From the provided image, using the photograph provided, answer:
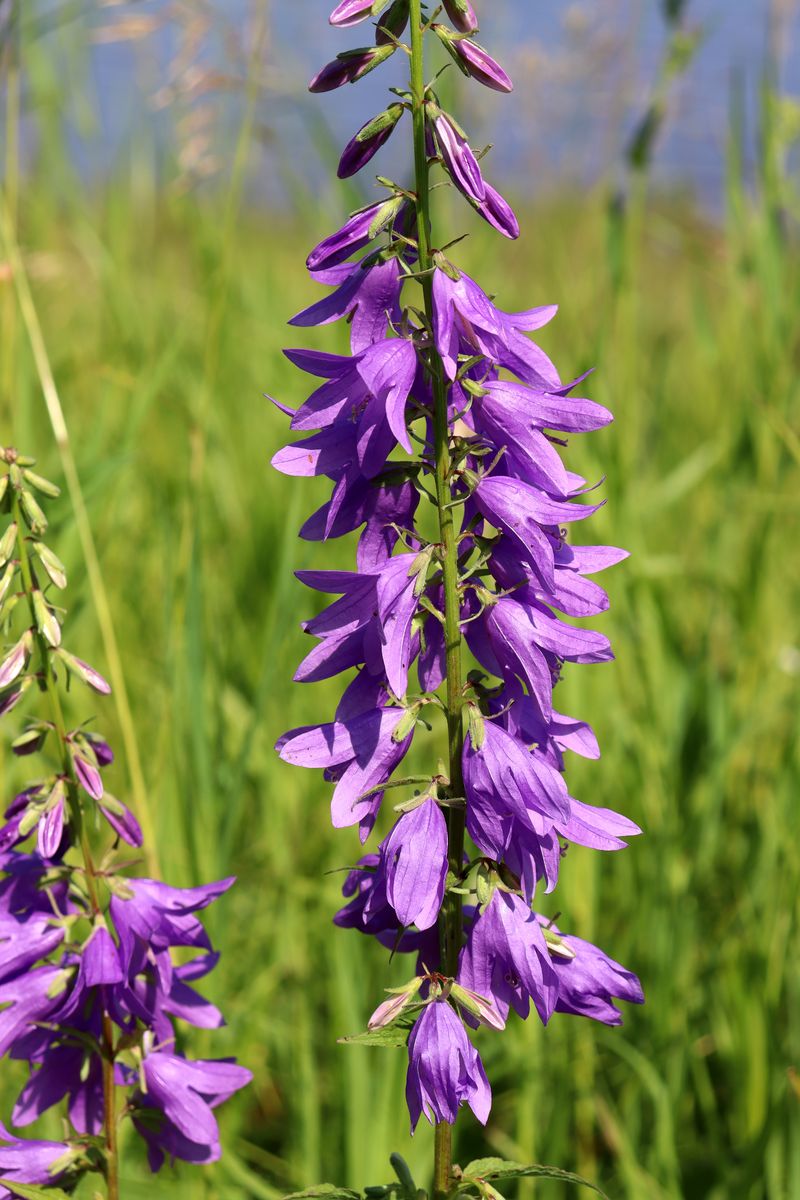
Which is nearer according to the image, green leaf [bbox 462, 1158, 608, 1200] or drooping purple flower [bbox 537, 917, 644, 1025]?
green leaf [bbox 462, 1158, 608, 1200]

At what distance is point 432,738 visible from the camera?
308cm

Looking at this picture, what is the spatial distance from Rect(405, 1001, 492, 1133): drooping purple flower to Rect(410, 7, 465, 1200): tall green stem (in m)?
0.04

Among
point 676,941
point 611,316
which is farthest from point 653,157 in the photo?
point 676,941

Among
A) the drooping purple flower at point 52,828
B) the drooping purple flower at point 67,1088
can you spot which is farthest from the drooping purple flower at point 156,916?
the drooping purple flower at point 67,1088

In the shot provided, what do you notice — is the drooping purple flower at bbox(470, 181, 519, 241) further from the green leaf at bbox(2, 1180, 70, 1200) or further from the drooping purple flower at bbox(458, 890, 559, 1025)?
the green leaf at bbox(2, 1180, 70, 1200)

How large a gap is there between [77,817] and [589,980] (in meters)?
0.61

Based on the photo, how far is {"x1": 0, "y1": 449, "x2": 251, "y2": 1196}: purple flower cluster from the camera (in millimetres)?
1349

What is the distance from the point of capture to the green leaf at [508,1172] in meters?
1.19

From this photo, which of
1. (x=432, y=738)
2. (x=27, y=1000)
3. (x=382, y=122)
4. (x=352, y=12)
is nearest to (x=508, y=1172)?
(x=27, y=1000)

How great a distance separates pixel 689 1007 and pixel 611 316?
1.77m

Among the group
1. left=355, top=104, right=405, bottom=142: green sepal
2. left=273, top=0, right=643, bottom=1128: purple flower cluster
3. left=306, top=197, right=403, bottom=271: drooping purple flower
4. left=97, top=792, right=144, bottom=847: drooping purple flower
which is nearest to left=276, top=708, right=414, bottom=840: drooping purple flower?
left=273, top=0, right=643, bottom=1128: purple flower cluster

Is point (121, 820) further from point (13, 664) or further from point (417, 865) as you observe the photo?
point (417, 865)

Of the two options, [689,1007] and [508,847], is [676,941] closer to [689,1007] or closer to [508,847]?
[689,1007]

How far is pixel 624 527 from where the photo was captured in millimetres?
2963
